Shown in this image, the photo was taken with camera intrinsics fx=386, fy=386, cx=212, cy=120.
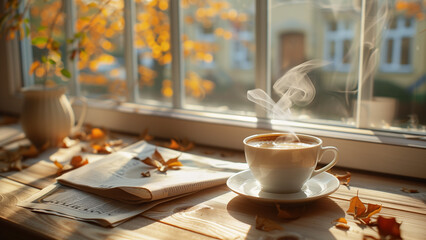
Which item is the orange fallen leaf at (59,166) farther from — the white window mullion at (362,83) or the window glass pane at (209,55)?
the white window mullion at (362,83)

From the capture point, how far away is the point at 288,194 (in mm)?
697

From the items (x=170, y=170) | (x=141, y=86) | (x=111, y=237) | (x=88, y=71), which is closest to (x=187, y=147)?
(x=170, y=170)

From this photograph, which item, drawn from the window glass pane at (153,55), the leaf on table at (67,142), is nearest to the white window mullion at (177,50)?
the window glass pane at (153,55)

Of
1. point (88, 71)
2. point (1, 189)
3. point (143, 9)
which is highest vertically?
point (143, 9)

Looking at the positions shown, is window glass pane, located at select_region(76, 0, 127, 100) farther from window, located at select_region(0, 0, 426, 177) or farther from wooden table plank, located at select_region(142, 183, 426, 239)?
wooden table plank, located at select_region(142, 183, 426, 239)

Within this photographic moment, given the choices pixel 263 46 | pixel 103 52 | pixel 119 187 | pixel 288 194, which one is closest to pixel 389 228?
pixel 288 194

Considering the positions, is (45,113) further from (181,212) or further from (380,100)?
(380,100)

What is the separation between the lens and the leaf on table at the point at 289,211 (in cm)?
66

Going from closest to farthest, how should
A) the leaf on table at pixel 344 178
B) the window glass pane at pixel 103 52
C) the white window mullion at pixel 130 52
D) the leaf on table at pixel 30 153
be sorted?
1. the leaf on table at pixel 344 178
2. the leaf on table at pixel 30 153
3. the white window mullion at pixel 130 52
4. the window glass pane at pixel 103 52

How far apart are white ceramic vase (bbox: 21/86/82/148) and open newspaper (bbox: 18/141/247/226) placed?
1.05 ft

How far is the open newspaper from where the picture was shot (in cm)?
72

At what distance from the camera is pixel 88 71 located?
1730 millimetres

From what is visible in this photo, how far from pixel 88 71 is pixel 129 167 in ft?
3.09

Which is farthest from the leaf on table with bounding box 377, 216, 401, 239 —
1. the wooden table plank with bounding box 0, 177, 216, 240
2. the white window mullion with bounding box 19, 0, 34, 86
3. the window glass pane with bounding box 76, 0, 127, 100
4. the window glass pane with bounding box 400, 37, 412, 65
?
the white window mullion with bounding box 19, 0, 34, 86
